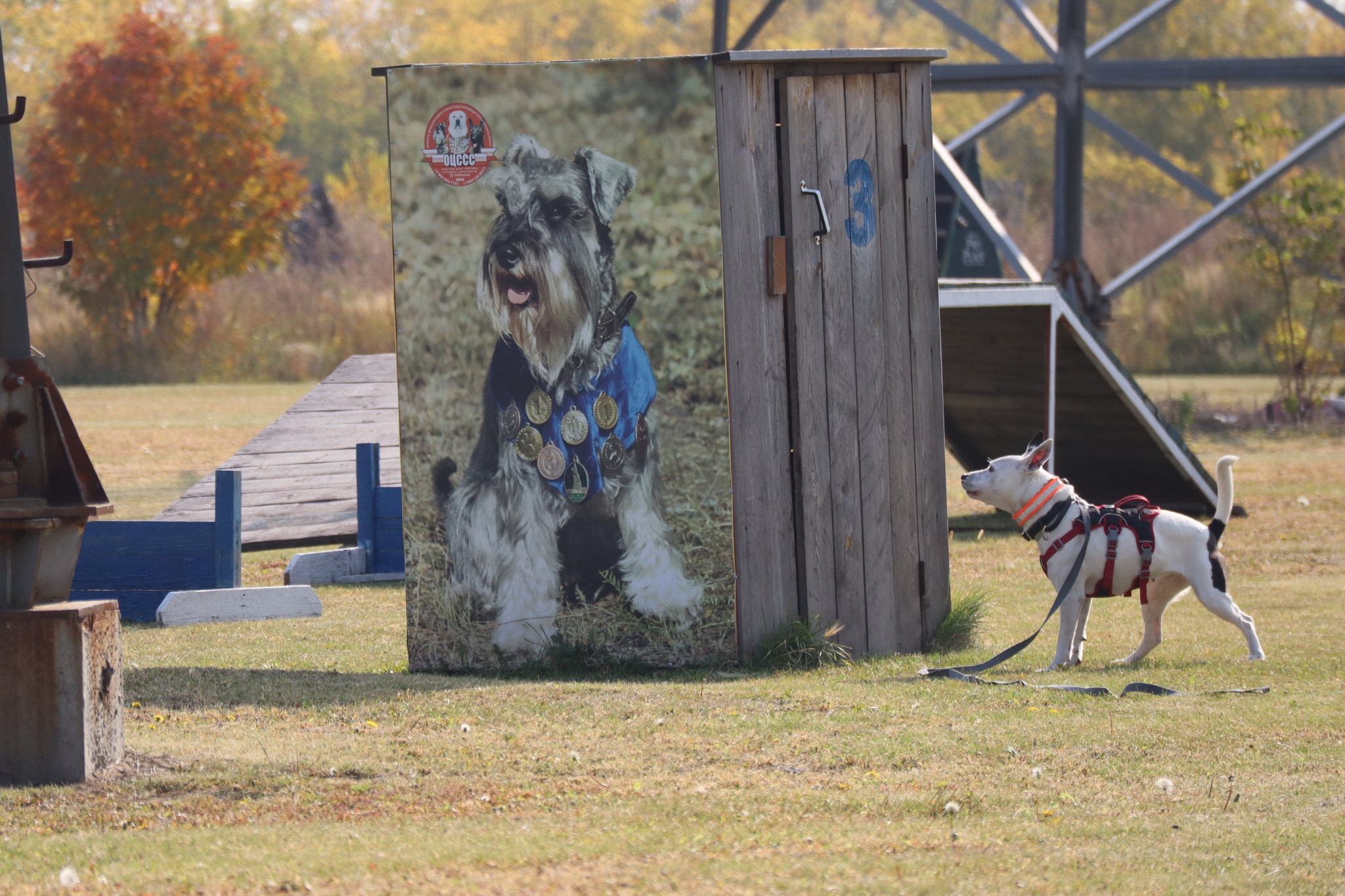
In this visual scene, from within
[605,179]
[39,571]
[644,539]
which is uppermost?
[605,179]

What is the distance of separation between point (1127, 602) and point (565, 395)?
4894 millimetres

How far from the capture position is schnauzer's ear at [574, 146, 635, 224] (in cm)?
811

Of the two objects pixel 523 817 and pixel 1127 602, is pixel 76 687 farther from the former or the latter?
pixel 1127 602

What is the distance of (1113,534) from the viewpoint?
8.19 metres

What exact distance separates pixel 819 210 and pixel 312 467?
7.67m

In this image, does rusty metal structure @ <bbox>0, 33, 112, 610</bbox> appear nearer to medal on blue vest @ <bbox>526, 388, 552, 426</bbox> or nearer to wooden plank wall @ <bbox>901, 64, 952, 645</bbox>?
medal on blue vest @ <bbox>526, 388, 552, 426</bbox>

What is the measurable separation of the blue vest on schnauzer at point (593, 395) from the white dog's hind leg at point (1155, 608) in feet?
9.37

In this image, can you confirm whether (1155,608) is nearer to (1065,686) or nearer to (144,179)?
(1065,686)

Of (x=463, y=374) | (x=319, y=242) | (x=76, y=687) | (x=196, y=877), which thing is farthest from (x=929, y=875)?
(x=319, y=242)

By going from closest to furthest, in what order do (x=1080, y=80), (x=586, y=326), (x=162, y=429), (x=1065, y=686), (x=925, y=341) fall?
(x=1065, y=686) < (x=586, y=326) < (x=925, y=341) < (x=1080, y=80) < (x=162, y=429)

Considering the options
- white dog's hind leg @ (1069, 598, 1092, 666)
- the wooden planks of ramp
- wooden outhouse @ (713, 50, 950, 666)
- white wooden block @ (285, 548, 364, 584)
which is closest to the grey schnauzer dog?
wooden outhouse @ (713, 50, 950, 666)

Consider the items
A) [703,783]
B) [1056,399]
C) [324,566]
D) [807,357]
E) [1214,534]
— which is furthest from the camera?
[1056,399]

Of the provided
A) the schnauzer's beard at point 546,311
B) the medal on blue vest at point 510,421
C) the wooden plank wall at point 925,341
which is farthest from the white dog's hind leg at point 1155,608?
the medal on blue vest at point 510,421

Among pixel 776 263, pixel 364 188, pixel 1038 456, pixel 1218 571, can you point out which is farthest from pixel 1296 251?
pixel 364 188
